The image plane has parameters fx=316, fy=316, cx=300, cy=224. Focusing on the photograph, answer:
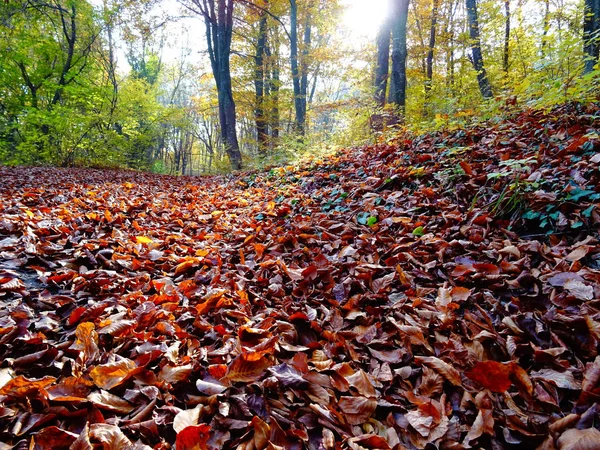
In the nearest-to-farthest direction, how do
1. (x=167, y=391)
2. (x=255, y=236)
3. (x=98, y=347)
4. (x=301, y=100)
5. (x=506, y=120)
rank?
(x=167, y=391), (x=98, y=347), (x=255, y=236), (x=506, y=120), (x=301, y=100)

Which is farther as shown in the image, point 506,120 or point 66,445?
point 506,120

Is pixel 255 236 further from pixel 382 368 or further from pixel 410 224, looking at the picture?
pixel 382 368

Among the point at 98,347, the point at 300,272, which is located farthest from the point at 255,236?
the point at 98,347

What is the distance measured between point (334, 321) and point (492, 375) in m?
0.84

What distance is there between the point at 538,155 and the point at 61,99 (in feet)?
53.9

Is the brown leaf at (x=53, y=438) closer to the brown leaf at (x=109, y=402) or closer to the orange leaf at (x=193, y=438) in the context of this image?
the brown leaf at (x=109, y=402)

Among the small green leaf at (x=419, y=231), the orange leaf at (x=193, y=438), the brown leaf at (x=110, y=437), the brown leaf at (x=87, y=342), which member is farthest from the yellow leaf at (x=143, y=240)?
the small green leaf at (x=419, y=231)

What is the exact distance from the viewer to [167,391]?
135cm

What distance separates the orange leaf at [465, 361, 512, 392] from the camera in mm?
1357

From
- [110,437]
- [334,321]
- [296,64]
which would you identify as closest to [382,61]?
[296,64]

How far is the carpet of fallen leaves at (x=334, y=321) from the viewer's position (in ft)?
4.01

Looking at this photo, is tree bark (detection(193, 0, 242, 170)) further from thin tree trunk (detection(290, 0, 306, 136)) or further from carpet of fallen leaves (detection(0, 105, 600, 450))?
carpet of fallen leaves (detection(0, 105, 600, 450))

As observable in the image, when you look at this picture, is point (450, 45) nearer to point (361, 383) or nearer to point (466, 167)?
point (466, 167)

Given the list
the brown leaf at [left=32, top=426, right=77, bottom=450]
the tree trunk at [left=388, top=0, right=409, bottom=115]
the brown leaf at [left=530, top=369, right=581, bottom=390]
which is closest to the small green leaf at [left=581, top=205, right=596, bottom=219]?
the brown leaf at [left=530, top=369, right=581, bottom=390]
